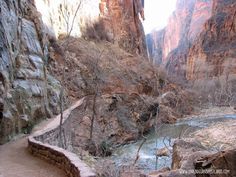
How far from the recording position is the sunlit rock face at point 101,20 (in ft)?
92.1

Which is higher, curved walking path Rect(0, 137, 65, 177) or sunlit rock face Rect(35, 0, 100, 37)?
sunlit rock face Rect(35, 0, 100, 37)

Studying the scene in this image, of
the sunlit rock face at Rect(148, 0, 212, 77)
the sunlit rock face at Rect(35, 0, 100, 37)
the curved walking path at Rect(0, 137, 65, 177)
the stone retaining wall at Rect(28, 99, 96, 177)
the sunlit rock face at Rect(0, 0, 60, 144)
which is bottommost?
the curved walking path at Rect(0, 137, 65, 177)

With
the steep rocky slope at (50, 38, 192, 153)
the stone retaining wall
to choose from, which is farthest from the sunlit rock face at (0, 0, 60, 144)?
the steep rocky slope at (50, 38, 192, 153)

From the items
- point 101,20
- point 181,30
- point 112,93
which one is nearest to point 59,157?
point 112,93

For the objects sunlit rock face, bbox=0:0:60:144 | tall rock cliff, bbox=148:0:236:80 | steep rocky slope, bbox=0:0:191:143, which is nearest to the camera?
sunlit rock face, bbox=0:0:60:144

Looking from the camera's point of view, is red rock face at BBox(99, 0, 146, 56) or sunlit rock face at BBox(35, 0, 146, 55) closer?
sunlit rock face at BBox(35, 0, 146, 55)

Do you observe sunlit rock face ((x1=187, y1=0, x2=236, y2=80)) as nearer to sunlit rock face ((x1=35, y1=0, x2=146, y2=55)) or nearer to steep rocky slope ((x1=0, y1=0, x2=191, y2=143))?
sunlit rock face ((x1=35, y1=0, x2=146, y2=55))

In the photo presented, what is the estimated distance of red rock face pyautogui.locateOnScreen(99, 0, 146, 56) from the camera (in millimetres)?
41406

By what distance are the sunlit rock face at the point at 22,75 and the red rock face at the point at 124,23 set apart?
22.2 meters

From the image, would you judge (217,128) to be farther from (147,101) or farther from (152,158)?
(152,158)

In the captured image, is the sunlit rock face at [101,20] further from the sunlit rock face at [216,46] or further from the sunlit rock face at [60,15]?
the sunlit rock face at [216,46]

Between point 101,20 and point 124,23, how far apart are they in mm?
5709

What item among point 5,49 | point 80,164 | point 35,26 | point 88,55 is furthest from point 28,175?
point 88,55

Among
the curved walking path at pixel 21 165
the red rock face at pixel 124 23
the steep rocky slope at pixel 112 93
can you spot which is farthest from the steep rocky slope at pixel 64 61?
the curved walking path at pixel 21 165
